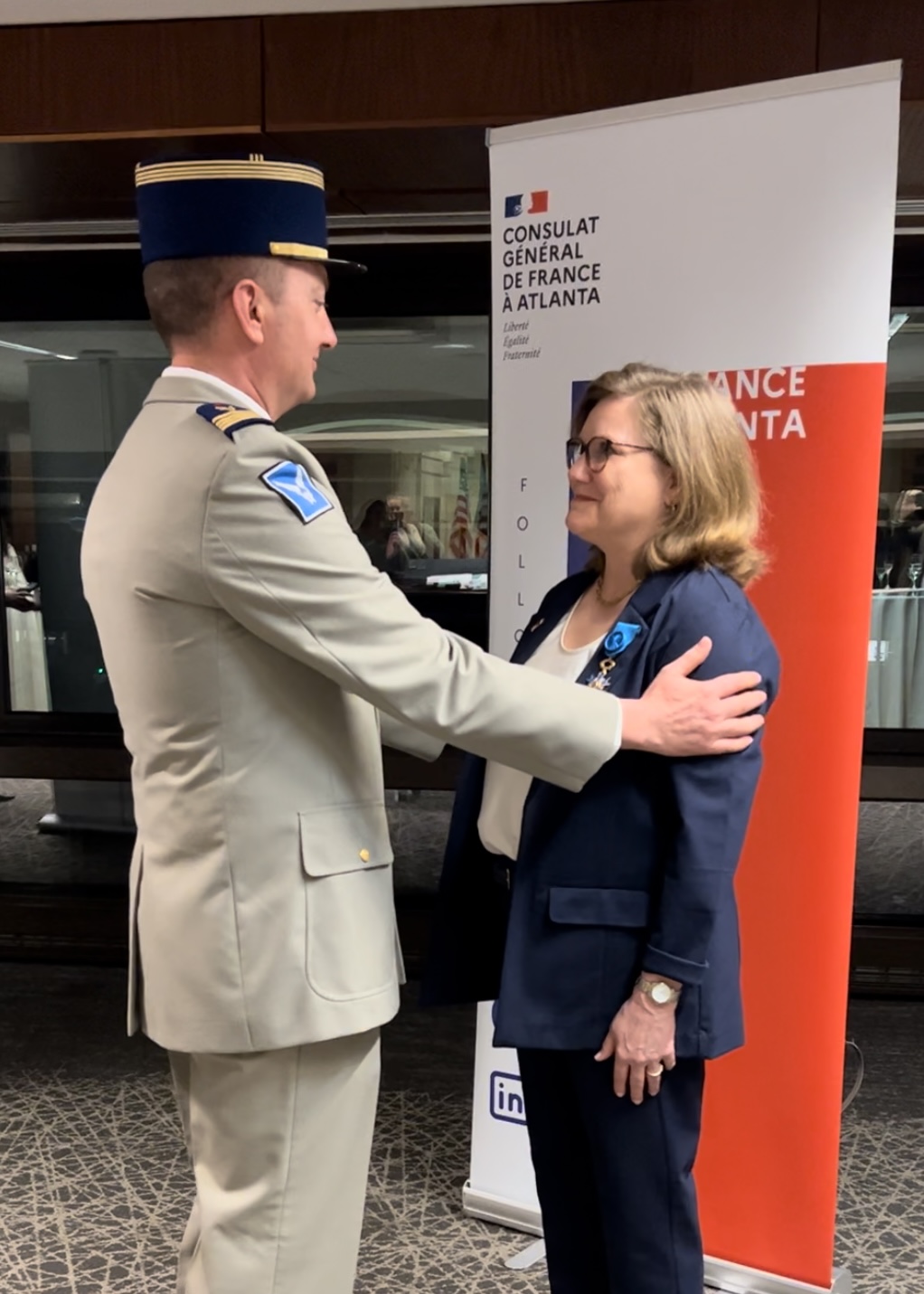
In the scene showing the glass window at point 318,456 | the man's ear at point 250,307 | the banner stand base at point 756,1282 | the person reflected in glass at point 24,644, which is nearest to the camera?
the man's ear at point 250,307

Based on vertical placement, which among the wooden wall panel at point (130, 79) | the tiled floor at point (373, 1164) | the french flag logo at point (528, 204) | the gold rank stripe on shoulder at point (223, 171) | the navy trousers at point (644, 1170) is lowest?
the tiled floor at point (373, 1164)

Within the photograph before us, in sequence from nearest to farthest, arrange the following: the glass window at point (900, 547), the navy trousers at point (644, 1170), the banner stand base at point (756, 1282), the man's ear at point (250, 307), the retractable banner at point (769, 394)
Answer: the man's ear at point (250, 307) < the navy trousers at point (644, 1170) < the retractable banner at point (769, 394) < the banner stand base at point (756, 1282) < the glass window at point (900, 547)

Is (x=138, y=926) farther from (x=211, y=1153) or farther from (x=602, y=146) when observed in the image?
(x=602, y=146)

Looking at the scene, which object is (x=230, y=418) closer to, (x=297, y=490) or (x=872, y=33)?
(x=297, y=490)

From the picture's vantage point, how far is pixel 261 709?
1.43 m

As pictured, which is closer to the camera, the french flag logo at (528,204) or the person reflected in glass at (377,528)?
the french flag logo at (528,204)

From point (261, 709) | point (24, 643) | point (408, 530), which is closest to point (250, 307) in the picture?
point (261, 709)

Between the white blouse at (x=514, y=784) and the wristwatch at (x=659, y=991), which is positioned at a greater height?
the white blouse at (x=514, y=784)

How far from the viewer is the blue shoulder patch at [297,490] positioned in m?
1.36

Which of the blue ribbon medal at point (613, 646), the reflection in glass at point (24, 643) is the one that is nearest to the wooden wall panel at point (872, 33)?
the blue ribbon medal at point (613, 646)

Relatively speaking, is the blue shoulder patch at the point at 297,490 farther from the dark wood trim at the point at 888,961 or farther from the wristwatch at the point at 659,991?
the dark wood trim at the point at 888,961

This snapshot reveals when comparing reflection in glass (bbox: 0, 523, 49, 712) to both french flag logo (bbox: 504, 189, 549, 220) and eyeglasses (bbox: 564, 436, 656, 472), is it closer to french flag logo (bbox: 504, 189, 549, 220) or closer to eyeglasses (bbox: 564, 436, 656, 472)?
french flag logo (bbox: 504, 189, 549, 220)

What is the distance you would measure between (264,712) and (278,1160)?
23.1 inches

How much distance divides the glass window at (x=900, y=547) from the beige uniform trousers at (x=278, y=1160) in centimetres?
271
